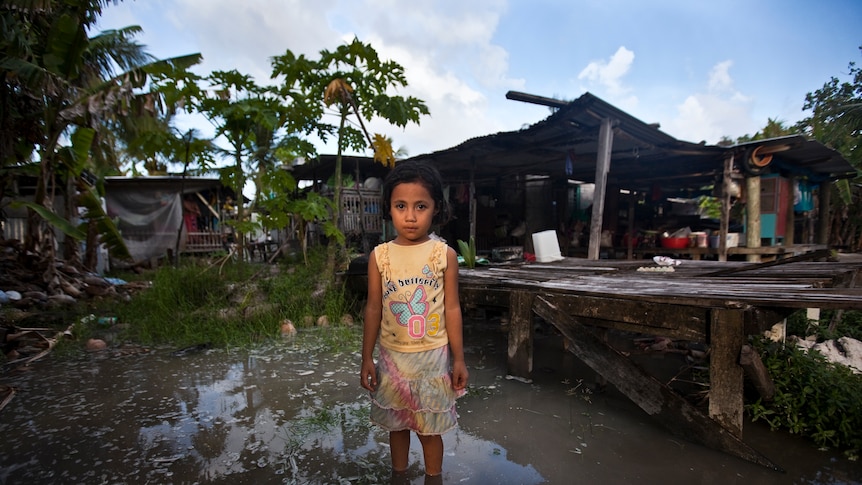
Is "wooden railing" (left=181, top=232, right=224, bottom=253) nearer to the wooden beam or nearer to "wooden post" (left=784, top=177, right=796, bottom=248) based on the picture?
the wooden beam

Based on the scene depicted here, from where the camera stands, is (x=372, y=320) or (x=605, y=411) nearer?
(x=372, y=320)

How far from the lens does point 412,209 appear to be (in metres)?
1.92

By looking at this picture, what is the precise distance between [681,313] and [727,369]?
405 mm

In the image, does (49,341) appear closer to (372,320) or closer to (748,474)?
(372,320)

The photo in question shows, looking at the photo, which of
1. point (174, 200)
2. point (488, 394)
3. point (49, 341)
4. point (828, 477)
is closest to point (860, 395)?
point (828, 477)

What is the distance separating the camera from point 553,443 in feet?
8.73

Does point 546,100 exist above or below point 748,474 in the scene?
above

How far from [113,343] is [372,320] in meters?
4.77

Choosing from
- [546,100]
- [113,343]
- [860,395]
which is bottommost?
[113,343]

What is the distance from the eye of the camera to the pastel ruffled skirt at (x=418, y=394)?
75.8 inches

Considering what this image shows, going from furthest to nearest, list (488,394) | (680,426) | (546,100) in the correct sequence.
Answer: (546,100), (488,394), (680,426)

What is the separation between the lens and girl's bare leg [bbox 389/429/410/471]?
2.12 meters

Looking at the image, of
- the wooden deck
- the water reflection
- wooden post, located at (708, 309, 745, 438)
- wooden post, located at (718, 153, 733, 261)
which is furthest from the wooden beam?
the water reflection

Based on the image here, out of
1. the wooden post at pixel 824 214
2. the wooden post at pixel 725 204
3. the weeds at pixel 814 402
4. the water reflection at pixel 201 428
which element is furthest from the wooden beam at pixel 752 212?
the water reflection at pixel 201 428
